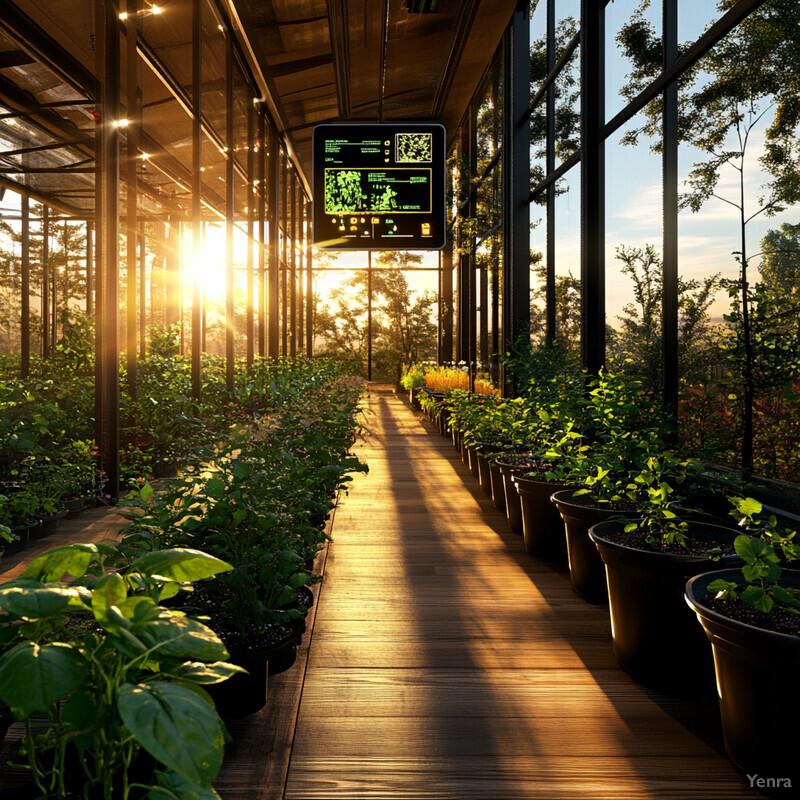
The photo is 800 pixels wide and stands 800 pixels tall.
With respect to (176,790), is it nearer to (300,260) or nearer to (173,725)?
(173,725)

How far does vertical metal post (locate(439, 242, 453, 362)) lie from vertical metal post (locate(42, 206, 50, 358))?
23.9 ft

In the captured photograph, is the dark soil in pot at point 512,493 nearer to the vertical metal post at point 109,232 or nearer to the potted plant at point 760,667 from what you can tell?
the potted plant at point 760,667

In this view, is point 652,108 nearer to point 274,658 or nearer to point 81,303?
point 274,658

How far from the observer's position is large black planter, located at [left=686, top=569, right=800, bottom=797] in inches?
54.6

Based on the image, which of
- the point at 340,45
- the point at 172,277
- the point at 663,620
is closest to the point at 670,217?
the point at 663,620

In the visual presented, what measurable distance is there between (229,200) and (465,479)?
3880mm

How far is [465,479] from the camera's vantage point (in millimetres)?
5590

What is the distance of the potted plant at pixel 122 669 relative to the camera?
29.5 inches

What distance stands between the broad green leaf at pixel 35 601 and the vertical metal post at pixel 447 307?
12417 mm

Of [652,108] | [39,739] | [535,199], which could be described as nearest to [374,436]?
[535,199]

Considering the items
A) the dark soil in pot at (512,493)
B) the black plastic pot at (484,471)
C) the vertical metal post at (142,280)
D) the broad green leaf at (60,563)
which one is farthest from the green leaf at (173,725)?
the vertical metal post at (142,280)

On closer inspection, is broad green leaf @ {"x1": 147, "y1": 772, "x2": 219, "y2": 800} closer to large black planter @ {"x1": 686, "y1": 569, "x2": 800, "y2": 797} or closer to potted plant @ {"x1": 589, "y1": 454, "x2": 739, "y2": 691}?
large black planter @ {"x1": 686, "y1": 569, "x2": 800, "y2": 797}

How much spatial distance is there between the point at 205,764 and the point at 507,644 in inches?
67.1

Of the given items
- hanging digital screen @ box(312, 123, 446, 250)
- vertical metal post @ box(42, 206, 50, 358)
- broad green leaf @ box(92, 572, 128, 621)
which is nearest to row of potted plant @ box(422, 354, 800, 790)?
broad green leaf @ box(92, 572, 128, 621)
